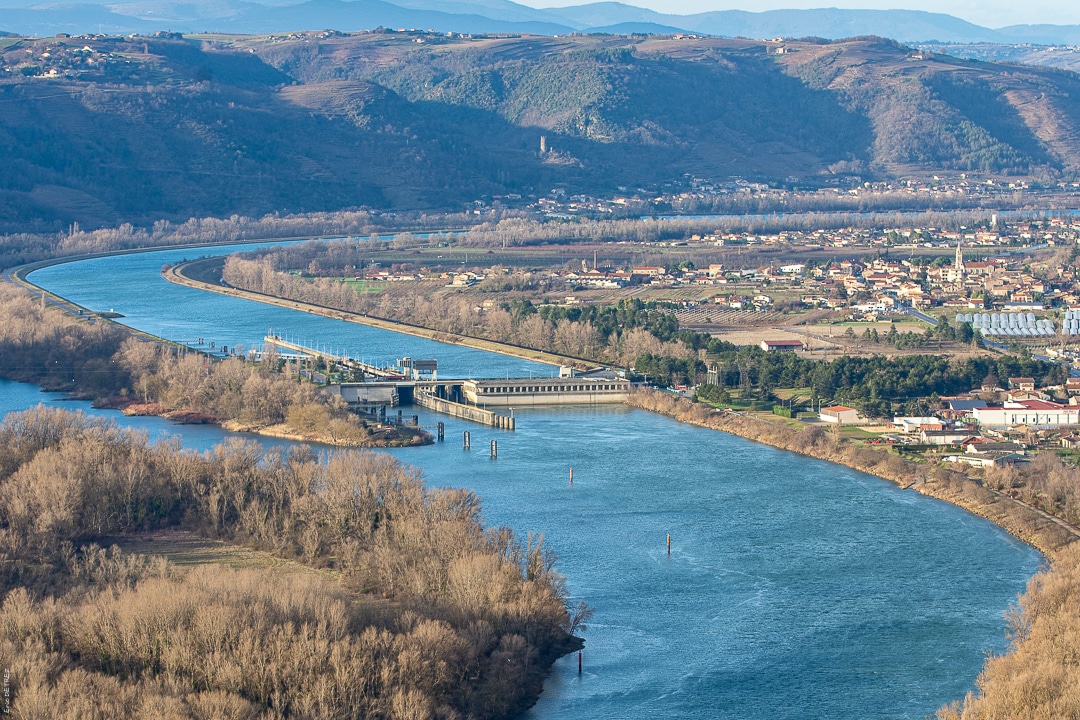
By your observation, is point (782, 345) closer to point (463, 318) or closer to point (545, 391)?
point (545, 391)

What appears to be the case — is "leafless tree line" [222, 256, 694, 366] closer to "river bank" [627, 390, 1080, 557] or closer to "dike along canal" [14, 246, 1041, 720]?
"river bank" [627, 390, 1080, 557]

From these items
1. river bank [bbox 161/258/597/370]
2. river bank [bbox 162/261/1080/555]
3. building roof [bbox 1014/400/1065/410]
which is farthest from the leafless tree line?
building roof [bbox 1014/400/1065/410]

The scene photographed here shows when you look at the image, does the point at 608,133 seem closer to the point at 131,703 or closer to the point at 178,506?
the point at 178,506

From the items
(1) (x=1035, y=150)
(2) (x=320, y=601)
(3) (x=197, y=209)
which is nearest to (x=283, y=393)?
(2) (x=320, y=601)

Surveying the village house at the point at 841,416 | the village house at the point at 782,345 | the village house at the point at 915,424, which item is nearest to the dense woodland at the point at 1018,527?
the village house at the point at 841,416

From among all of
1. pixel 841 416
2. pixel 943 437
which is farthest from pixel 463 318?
pixel 943 437

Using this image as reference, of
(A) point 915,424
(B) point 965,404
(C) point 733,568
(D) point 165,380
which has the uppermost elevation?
(B) point 965,404
